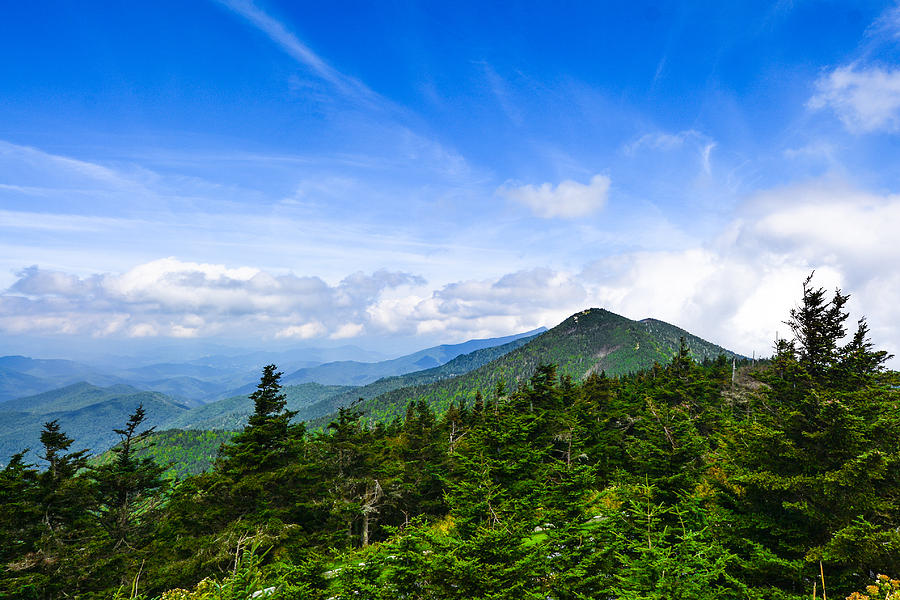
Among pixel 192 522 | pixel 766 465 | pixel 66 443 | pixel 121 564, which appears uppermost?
pixel 766 465

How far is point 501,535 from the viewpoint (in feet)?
30.2

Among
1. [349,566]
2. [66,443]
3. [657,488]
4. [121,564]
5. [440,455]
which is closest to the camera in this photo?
[349,566]

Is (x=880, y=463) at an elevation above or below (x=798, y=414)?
below

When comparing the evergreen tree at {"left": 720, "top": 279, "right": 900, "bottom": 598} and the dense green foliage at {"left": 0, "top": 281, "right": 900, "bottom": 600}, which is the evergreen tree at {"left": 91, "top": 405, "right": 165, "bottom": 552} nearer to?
the dense green foliage at {"left": 0, "top": 281, "right": 900, "bottom": 600}

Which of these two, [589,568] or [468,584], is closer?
[468,584]

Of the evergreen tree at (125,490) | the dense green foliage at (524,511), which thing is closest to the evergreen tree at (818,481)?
the dense green foliage at (524,511)

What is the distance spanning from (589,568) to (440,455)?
21133 mm

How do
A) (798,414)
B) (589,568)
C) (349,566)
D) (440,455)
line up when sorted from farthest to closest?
(440,455) → (798,414) → (589,568) → (349,566)

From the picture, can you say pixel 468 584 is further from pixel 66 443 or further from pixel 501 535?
pixel 66 443

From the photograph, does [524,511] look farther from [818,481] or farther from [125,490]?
[125,490]

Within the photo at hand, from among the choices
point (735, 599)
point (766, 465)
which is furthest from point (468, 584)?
point (766, 465)

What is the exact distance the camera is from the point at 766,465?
468 inches

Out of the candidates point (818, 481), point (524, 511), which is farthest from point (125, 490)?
point (818, 481)

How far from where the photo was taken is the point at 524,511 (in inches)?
532
